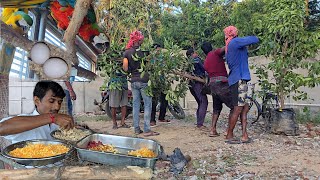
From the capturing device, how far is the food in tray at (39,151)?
1.78 metres

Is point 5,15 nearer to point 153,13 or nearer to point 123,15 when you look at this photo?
point 123,15

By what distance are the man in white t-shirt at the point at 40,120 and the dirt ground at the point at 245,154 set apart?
65.9 inches

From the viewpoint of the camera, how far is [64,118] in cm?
228

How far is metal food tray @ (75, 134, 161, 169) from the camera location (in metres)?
1.75

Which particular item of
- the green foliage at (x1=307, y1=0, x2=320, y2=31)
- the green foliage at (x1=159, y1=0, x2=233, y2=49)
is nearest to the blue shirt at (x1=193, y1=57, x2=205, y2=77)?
the green foliage at (x1=307, y1=0, x2=320, y2=31)

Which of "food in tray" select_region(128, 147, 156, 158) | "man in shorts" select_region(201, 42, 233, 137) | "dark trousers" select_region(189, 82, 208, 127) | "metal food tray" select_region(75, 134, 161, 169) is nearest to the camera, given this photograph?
"metal food tray" select_region(75, 134, 161, 169)

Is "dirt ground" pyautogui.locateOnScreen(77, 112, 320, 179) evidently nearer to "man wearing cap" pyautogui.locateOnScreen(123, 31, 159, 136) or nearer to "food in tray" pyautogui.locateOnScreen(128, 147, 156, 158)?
"man wearing cap" pyautogui.locateOnScreen(123, 31, 159, 136)

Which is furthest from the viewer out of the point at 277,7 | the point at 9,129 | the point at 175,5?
the point at 175,5

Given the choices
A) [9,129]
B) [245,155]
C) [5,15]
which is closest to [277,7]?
[245,155]

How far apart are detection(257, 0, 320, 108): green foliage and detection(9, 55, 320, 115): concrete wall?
341cm

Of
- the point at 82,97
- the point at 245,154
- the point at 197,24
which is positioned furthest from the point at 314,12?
the point at 82,97

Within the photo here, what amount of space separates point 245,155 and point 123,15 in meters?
9.10

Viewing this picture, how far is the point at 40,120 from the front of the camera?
222 centimetres

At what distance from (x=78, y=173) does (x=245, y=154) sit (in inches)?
154
